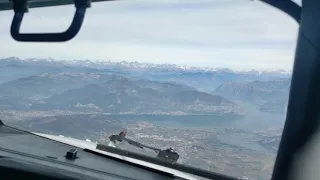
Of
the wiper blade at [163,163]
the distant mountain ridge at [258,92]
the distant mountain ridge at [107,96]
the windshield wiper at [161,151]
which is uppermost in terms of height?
the distant mountain ridge at [258,92]

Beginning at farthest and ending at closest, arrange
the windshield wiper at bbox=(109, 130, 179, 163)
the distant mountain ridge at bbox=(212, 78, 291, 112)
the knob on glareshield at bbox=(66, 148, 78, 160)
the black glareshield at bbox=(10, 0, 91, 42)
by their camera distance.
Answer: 1. the knob on glareshield at bbox=(66, 148, 78, 160)
2. the windshield wiper at bbox=(109, 130, 179, 163)
3. the distant mountain ridge at bbox=(212, 78, 291, 112)
4. the black glareshield at bbox=(10, 0, 91, 42)

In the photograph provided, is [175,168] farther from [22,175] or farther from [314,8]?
[314,8]

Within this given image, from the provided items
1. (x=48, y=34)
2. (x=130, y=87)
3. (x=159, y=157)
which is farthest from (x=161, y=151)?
(x=48, y=34)

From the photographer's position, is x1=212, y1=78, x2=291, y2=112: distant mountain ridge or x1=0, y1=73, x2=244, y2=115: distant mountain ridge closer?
x1=212, y1=78, x2=291, y2=112: distant mountain ridge

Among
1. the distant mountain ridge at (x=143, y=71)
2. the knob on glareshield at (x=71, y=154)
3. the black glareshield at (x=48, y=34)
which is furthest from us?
the knob on glareshield at (x=71, y=154)

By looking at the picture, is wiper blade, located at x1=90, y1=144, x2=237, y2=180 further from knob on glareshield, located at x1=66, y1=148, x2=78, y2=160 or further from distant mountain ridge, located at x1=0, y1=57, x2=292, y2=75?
distant mountain ridge, located at x1=0, y1=57, x2=292, y2=75

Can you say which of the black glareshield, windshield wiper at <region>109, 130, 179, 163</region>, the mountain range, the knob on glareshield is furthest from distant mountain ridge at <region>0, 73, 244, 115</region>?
the black glareshield

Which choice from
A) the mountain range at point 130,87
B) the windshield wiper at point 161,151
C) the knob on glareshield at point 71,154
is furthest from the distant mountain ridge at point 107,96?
the knob on glareshield at point 71,154

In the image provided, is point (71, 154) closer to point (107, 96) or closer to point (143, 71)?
point (107, 96)

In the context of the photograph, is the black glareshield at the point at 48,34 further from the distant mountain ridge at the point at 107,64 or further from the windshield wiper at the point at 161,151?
the windshield wiper at the point at 161,151
